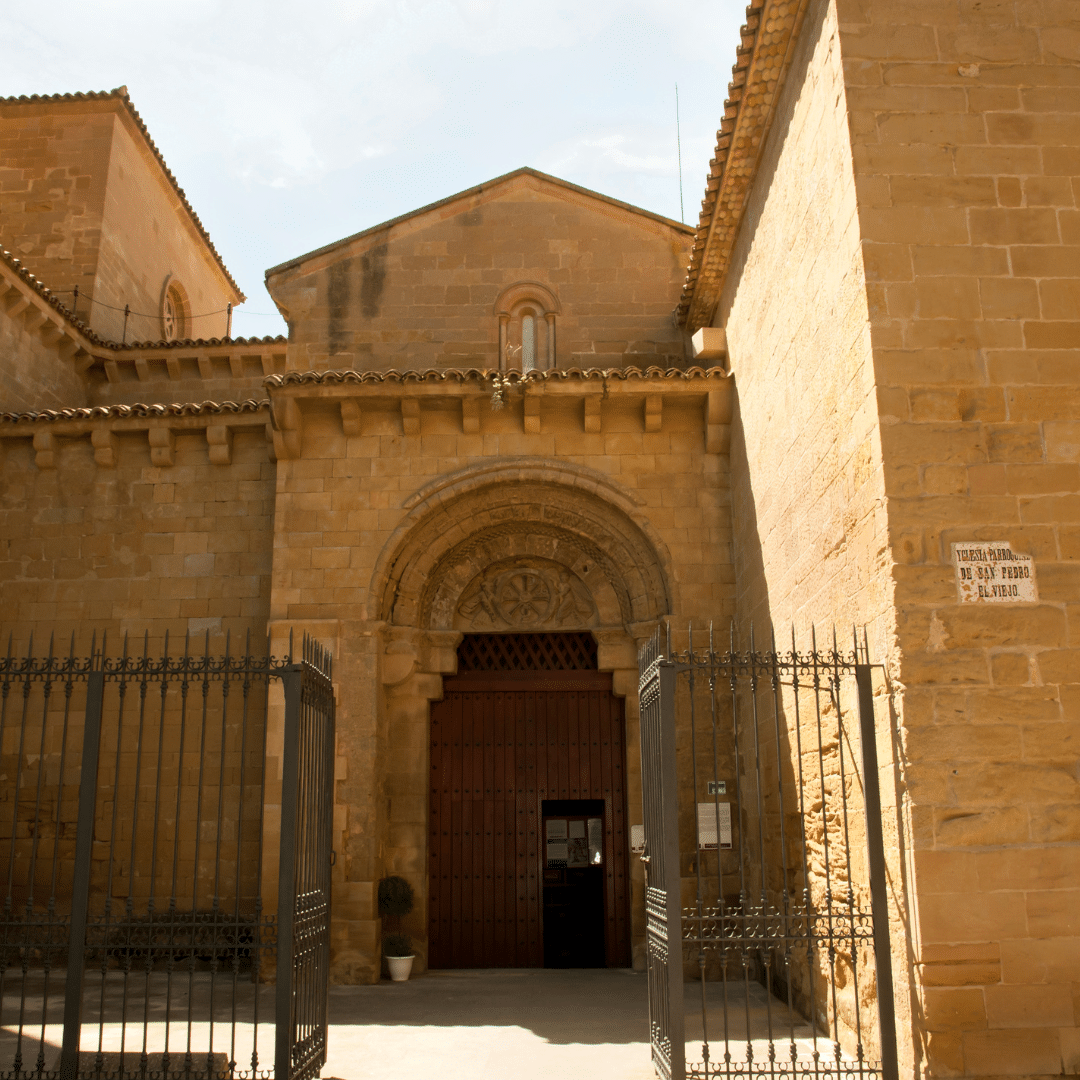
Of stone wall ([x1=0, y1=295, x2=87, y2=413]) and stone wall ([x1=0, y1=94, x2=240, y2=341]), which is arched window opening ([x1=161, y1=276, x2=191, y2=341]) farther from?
stone wall ([x1=0, y1=295, x2=87, y2=413])

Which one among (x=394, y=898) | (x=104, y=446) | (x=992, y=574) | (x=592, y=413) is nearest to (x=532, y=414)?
(x=592, y=413)

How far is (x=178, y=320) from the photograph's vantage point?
1717cm

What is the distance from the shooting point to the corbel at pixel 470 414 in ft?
32.0

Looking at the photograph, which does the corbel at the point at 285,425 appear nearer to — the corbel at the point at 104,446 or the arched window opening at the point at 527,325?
the corbel at the point at 104,446

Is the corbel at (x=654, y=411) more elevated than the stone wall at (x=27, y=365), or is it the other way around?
the stone wall at (x=27, y=365)

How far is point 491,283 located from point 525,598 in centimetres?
346

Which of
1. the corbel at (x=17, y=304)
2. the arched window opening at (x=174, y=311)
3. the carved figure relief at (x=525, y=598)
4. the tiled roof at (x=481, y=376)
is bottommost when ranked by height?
the carved figure relief at (x=525, y=598)

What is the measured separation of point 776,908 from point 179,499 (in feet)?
21.8

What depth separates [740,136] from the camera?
8.15m

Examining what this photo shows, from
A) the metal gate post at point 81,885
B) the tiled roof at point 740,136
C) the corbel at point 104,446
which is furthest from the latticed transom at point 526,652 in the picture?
the metal gate post at point 81,885

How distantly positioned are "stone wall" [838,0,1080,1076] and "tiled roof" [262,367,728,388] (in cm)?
356

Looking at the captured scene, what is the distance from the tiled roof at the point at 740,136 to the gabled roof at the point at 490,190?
4.70 feet

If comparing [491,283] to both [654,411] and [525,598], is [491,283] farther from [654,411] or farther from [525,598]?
[525,598]

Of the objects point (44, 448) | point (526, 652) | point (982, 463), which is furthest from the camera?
point (526, 652)
